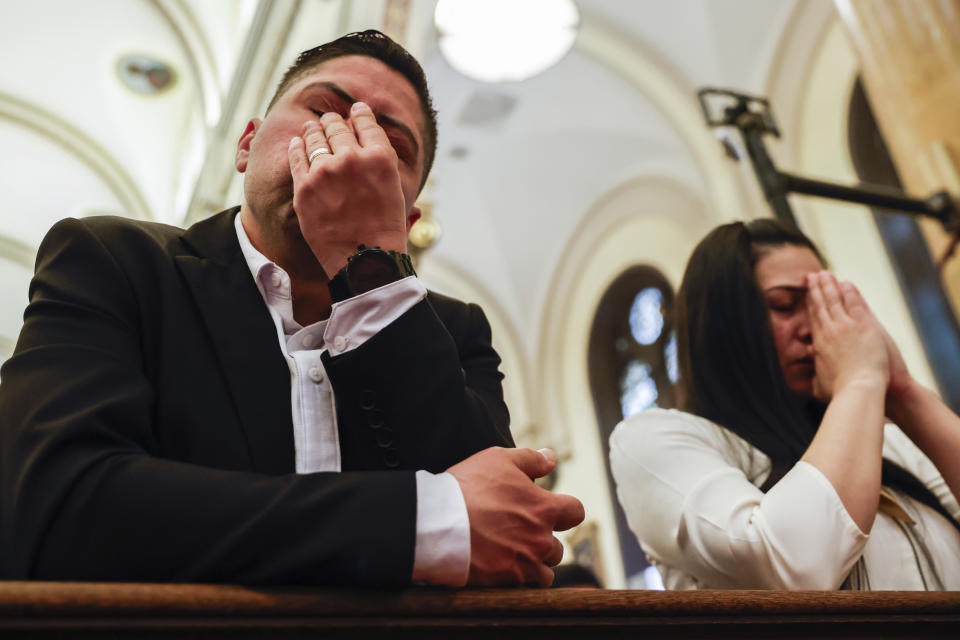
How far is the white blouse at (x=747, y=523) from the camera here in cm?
136

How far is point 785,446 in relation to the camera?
1682 mm

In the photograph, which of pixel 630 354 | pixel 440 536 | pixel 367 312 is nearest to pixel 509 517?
pixel 440 536

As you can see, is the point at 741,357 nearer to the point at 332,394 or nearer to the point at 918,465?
the point at 918,465

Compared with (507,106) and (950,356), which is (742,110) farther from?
(507,106)

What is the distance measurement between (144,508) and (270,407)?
306 millimetres

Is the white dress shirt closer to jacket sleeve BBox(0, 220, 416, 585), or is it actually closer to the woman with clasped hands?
jacket sleeve BBox(0, 220, 416, 585)

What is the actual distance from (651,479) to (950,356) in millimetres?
5376

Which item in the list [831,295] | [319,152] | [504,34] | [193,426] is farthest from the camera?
[504,34]

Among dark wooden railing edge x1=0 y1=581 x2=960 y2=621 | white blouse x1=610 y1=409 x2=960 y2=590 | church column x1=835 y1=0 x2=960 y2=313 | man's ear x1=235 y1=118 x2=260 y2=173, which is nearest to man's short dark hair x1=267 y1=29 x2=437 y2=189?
man's ear x1=235 y1=118 x2=260 y2=173

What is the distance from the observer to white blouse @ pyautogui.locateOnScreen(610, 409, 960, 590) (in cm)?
136

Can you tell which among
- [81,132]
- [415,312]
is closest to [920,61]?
[415,312]

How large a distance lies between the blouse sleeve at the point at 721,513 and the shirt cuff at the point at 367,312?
70cm

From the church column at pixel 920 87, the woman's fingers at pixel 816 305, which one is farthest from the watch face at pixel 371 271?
the church column at pixel 920 87

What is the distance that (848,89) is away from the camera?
6965mm
